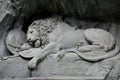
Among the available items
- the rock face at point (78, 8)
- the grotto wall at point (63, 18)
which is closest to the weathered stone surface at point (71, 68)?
the grotto wall at point (63, 18)

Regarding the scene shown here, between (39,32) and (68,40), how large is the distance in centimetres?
30

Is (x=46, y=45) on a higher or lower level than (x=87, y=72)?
higher

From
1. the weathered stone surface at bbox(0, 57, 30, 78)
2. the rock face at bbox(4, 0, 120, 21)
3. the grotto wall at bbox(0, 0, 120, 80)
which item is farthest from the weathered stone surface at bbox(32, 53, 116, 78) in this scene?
the rock face at bbox(4, 0, 120, 21)

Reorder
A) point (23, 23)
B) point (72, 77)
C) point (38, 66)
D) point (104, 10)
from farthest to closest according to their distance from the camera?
point (23, 23) → point (104, 10) → point (38, 66) → point (72, 77)

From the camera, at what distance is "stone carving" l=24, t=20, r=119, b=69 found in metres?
2.90

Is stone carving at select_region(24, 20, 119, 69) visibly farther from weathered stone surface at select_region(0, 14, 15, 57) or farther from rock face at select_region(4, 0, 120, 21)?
weathered stone surface at select_region(0, 14, 15, 57)

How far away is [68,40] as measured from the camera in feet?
9.96

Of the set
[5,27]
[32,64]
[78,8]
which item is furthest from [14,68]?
[78,8]

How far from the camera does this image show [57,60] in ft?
9.49

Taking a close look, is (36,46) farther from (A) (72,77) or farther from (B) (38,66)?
(A) (72,77)

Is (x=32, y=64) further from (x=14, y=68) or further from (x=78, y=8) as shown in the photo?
(x=78, y=8)

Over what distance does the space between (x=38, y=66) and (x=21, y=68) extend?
22 centimetres

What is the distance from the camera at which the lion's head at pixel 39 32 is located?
3.14 metres

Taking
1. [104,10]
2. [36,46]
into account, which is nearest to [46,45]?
[36,46]
